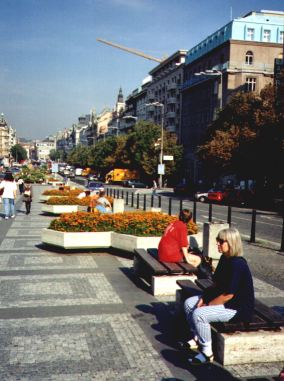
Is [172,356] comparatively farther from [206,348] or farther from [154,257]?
[154,257]

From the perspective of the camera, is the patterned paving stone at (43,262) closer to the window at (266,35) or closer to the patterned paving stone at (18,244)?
the patterned paving stone at (18,244)

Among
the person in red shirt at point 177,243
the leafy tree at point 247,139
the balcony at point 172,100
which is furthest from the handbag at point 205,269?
the balcony at point 172,100

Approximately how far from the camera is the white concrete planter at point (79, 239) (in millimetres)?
11352

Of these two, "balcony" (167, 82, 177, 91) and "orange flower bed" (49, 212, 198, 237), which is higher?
"balcony" (167, 82, 177, 91)

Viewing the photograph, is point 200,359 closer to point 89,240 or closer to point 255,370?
point 255,370

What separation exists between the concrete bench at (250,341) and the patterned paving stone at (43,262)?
5.33m

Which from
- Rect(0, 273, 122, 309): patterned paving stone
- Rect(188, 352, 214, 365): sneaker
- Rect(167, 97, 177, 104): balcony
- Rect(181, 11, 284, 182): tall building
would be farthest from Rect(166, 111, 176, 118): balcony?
Rect(188, 352, 214, 365): sneaker

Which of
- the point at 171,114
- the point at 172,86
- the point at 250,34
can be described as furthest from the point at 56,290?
the point at 172,86

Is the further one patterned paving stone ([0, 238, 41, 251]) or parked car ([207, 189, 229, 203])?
parked car ([207, 189, 229, 203])

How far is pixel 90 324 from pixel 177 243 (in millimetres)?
2173

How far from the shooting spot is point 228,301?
5.30 m

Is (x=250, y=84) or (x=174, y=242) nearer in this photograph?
(x=174, y=242)

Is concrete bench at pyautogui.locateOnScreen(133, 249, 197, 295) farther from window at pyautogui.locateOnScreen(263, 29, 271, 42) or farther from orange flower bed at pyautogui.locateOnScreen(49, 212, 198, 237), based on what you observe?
window at pyautogui.locateOnScreen(263, 29, 271, 42)

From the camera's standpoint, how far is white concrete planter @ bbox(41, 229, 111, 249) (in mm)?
11352
